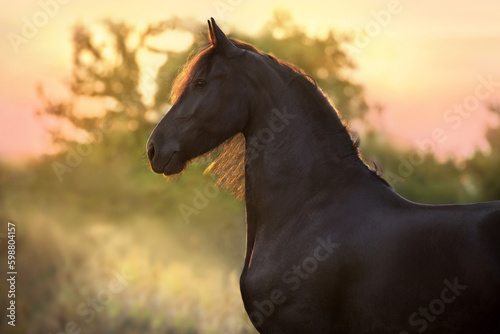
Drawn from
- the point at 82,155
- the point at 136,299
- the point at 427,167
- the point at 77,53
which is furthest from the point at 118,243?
the point at 427,167

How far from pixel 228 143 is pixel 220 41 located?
805mm

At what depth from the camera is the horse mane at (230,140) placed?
493 centimetres

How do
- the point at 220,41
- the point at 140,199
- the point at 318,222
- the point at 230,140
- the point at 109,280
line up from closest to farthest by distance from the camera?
1. the point at 318,222
2. the point at 220,41
3. the point at 230,140
4. the point at 109,280
5. the point at 140,199

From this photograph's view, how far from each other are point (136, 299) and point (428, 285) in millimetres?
9785

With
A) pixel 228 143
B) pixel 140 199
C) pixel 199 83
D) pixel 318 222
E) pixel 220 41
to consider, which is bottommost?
pixel 140 199

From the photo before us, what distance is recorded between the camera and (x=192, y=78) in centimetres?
498

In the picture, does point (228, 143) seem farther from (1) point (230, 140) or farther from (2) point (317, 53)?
(2) point (317, 53)

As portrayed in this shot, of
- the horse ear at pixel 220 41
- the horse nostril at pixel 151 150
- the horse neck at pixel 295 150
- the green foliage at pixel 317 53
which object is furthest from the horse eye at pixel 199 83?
the green foliage at pixel 317 53

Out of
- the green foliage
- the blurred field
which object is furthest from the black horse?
Result: the green foliage

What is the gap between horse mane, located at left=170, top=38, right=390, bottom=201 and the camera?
493cm

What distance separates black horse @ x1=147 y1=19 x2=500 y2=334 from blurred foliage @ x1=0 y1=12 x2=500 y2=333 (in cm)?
800

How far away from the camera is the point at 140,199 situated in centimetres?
1669

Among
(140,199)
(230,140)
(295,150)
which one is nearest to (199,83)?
(230,140)

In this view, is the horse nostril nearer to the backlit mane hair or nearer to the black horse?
the black horse
